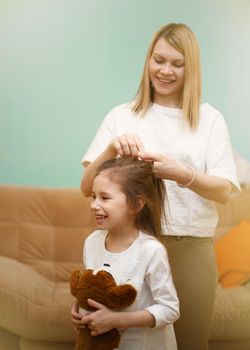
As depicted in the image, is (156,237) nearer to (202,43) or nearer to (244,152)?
(244,152)

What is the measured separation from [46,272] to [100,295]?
0.52m

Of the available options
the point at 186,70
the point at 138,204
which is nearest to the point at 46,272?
A: the point at 138,204

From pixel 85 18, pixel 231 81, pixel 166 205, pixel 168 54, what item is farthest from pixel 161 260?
pixel 85 18

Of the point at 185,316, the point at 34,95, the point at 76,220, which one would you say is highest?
the point at 34,95

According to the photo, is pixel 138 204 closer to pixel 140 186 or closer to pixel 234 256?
pixel 140 186

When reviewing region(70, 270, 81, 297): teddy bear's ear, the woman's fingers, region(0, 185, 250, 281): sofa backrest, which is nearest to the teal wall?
region(0, 185, 250, 281): sofa backrest

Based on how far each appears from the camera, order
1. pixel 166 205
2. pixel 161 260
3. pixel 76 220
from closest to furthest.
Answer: pixel 161 260, pixel 166 205, pixel 76 220

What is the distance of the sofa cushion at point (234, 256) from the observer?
6.48 feet

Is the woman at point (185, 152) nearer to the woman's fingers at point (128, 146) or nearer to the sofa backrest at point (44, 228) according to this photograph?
the woman's fingers at point (128, 146)

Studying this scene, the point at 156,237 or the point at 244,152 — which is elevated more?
the point at 244,152

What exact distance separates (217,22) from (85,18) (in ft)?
1.41

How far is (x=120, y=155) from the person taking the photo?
143 cm

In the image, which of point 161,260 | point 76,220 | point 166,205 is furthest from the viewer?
point 76,220

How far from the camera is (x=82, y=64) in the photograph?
5.76ft
